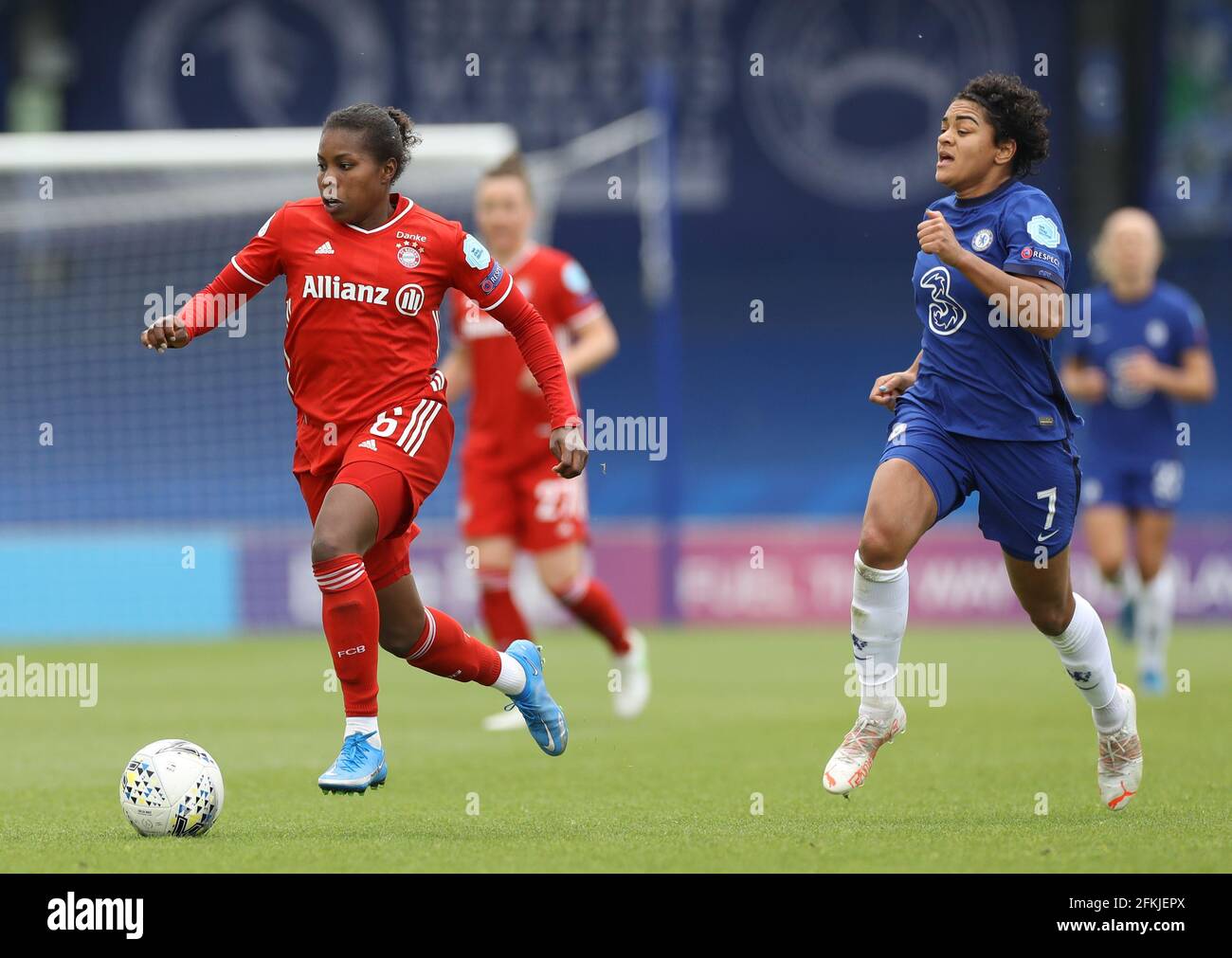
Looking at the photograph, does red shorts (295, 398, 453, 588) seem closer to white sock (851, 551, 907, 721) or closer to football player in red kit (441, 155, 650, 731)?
white sock (851, 551, 907, 721)

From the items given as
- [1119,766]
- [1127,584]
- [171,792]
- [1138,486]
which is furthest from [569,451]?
[1127,584]

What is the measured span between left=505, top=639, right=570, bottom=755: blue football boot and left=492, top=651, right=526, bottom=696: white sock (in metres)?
0.02

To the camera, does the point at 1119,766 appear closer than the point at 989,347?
No

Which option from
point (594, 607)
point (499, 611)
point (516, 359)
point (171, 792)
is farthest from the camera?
point (516, 359)

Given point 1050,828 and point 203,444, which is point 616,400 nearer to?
point 203,444

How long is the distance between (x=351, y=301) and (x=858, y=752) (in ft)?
6.99

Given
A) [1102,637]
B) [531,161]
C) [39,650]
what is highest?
[531,161]

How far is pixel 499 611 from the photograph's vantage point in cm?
920

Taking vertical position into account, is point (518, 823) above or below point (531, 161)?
below

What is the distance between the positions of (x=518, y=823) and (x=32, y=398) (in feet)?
35.9

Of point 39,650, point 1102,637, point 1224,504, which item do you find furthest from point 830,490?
point 1102,637

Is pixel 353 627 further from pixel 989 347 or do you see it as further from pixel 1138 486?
pixel 1138 486

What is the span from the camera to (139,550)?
48.9 feet
